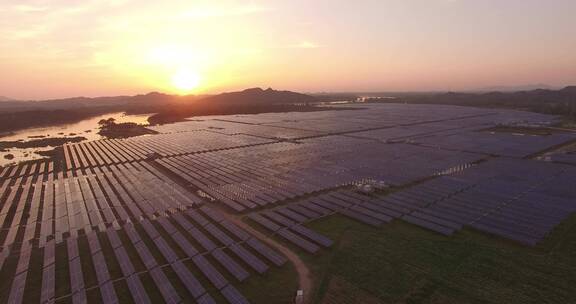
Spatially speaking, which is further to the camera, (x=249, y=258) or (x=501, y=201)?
(x=501, y=201)

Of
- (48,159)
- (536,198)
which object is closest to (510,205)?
(536,198)


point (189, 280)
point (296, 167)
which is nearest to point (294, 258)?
point (189, 280)

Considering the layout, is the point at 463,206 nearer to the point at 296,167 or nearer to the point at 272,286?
the point at 272,286

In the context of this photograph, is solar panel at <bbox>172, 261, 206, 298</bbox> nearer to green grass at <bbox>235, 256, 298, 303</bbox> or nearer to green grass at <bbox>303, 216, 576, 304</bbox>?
green grass at <bbox>235, 256, 298, 303</bbox>

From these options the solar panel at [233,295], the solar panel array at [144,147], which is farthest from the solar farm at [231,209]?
→ the solar panel array at [144,147]

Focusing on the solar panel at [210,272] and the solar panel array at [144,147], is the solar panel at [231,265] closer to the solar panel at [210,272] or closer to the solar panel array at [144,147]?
the solar panel at [210,272]

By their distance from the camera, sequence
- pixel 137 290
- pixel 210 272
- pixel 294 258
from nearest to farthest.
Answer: pixel 137 290 < pixel 210 272 < pixel 294 258
